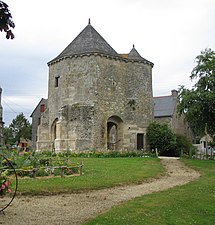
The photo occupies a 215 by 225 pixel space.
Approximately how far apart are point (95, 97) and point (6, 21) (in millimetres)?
20891

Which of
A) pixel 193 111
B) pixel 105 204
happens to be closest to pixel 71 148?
pixel 193 111

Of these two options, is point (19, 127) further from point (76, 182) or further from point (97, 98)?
point (76, 182)

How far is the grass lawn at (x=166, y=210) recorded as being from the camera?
6.03m

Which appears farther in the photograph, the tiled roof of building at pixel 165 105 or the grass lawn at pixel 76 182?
the tiled roof of building at pixel 165 105

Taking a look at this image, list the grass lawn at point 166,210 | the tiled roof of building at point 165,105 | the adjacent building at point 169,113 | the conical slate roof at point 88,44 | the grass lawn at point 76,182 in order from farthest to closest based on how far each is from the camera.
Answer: the tiled roof of building at point 165,105
the adjacent building at point 169,113
the conical slate roof at point 88,44
the grass lawn at point 76,182
the grass lawn at point 166,210

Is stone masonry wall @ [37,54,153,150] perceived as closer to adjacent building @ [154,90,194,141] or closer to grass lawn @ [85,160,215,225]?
adjacent building @ [154,90,194,141]

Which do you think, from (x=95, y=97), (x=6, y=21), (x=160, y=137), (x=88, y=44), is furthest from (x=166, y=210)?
(x=88, y=44)

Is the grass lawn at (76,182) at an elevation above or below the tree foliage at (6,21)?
below

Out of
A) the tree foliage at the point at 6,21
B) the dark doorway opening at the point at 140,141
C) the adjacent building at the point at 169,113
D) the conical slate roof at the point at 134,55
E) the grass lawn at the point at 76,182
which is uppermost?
the conical slate roof at the point at 134,55

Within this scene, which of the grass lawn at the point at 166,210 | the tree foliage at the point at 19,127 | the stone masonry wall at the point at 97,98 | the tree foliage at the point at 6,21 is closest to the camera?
the tree foliage at the point at 6,21

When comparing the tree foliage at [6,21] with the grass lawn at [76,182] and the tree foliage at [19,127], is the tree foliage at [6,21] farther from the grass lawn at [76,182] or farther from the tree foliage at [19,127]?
the tree foliage at [19,127]

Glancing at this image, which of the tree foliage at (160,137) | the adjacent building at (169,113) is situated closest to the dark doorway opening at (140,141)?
the tree foliage at (160,137)

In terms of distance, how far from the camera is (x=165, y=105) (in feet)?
136

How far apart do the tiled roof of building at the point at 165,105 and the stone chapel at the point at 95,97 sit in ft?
41.3
